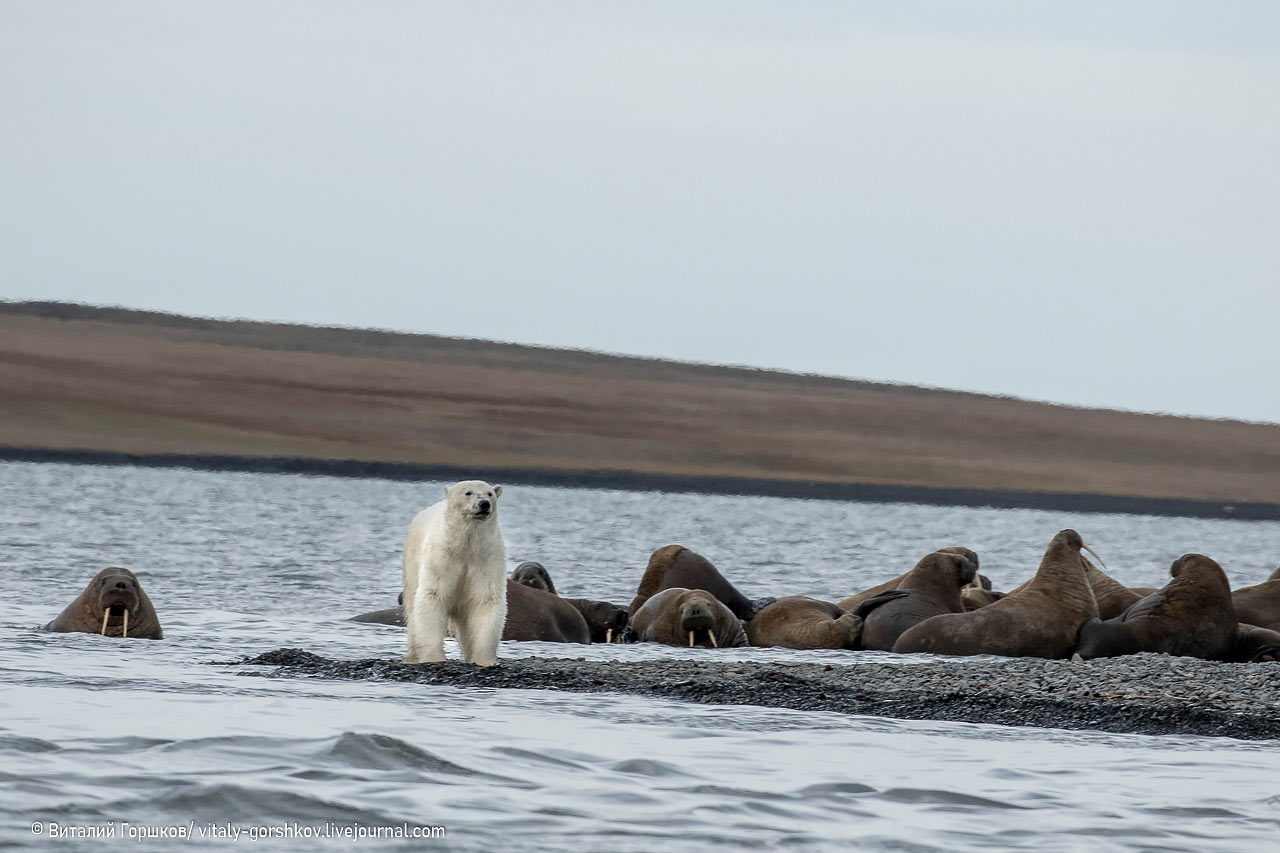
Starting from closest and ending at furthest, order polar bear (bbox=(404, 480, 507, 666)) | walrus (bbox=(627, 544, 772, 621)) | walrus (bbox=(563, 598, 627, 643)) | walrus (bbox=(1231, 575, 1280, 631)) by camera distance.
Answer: polar bear (bbox=(404, 480, 507, 666))
walrus (bbox=(563, 598, 627, 643))
walrus (bbox=(1231, 575, 1280, 631))
walrus (bbox=(627, 544, 772, 621))

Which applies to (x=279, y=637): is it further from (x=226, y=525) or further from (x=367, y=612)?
(x=226, y=525)

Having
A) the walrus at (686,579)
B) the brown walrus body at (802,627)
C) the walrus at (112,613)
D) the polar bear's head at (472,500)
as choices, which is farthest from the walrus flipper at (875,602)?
the walrus at (112,613)

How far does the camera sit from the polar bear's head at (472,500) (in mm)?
13781

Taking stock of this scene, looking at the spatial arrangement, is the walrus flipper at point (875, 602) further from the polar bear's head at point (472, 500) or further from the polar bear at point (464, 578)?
the polar bear's head at point (472, 500)

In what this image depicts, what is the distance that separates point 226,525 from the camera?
51094 millimetres

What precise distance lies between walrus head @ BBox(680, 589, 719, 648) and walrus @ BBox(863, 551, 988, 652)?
1710 millimetres

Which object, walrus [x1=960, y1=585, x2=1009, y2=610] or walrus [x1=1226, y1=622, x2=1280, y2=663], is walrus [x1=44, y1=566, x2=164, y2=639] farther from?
walrus [x1=1226, y1=622, x2=1280, y2=663]

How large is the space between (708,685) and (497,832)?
18.9ft

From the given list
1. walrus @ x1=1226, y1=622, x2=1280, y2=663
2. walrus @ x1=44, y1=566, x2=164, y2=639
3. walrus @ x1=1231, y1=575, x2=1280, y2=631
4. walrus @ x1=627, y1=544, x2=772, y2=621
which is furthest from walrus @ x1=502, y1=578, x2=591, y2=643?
walrus @ x1=1231, y1=575, x2=1280, y2=631

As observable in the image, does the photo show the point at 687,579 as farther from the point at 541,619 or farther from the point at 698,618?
the point at 541,619

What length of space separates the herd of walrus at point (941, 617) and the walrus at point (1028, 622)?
15 mm

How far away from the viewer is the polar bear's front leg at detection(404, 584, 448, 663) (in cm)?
1413

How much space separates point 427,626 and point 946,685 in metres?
4.32

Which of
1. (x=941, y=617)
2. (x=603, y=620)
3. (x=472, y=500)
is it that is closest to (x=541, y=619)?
(x=603, y=620)
